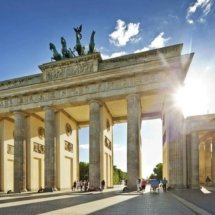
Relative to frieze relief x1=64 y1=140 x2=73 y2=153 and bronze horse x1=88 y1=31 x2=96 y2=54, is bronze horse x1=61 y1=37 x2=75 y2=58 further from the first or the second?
frieze relief x1=64 y1=140 x2=73 y2=153

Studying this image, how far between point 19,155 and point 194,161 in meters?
19.5

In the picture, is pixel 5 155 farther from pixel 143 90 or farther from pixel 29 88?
pixel 143 90

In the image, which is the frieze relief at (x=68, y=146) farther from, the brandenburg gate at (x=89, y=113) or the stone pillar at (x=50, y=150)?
the stone pillar at (x=50, y=150)

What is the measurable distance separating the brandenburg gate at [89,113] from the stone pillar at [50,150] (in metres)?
0.08

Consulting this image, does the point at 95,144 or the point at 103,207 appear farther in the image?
the point at 95,144

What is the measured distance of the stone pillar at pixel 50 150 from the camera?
1336 inches

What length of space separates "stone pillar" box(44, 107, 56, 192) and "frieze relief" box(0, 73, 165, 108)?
1.73m

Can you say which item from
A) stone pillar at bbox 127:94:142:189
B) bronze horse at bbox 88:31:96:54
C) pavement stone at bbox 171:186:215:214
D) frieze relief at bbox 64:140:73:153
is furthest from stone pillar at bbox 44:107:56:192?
pavement stone at bbox 171:186:215:214

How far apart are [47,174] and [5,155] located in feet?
30.8

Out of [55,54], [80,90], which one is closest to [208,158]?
[80,90]

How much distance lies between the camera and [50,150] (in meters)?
34.4

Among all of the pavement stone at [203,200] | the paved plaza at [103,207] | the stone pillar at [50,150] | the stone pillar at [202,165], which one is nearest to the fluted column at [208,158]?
the stone pillar at [202,165]

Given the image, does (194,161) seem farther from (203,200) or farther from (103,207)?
(103,207)

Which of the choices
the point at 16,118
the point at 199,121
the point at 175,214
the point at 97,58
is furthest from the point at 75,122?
the point at 175,214
